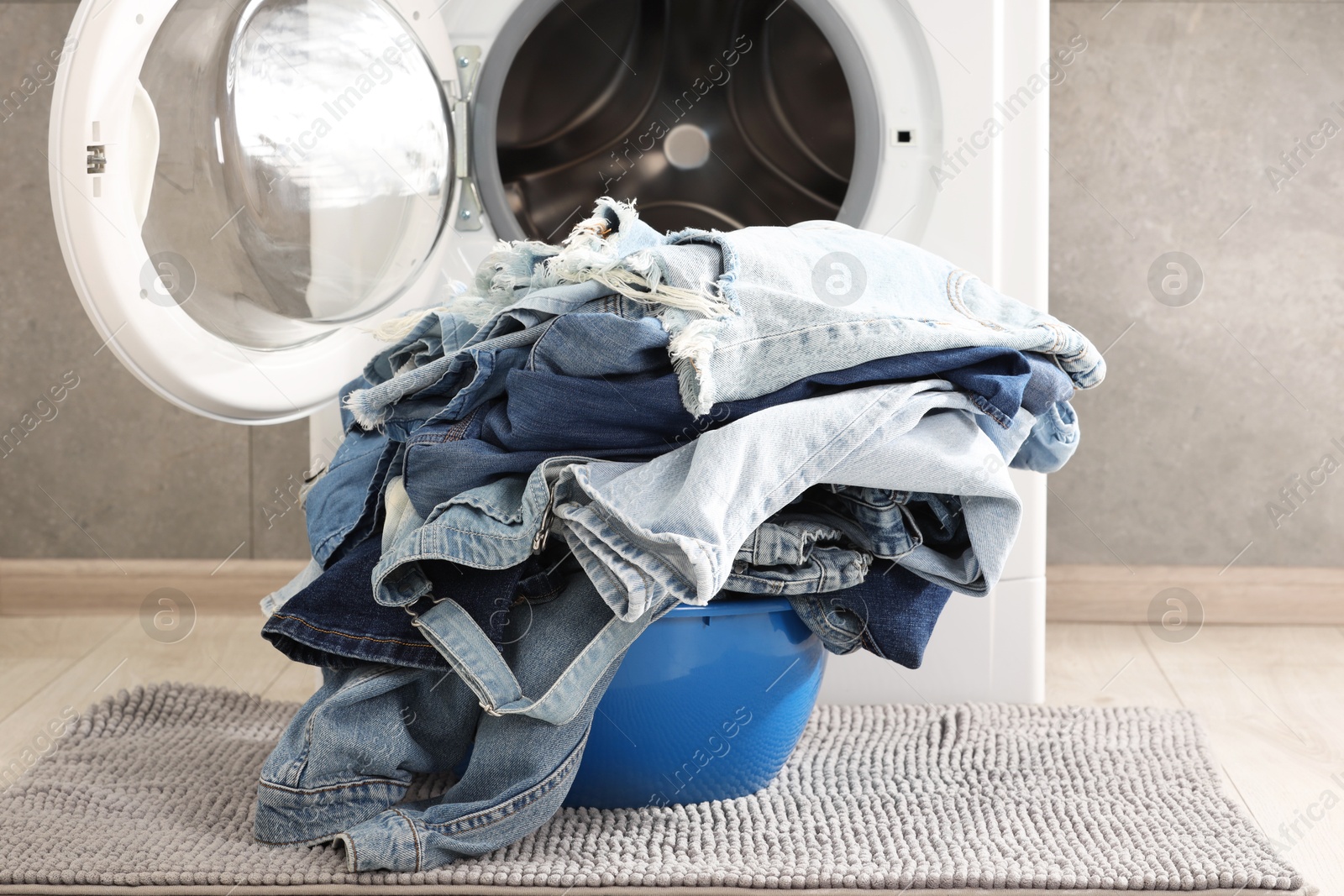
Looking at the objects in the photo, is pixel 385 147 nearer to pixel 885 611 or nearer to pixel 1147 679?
pixel 885 611

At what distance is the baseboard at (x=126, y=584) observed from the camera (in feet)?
5.77

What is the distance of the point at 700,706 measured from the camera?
3.27 feet

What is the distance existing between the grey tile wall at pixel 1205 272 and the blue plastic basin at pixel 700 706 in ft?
2.90

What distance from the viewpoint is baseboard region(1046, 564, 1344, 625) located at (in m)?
1.73

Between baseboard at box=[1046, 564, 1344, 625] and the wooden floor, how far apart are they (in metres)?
0.02

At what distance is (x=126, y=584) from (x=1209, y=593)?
1574mm

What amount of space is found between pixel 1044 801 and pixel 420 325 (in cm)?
70

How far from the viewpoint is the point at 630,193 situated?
1388 millimetres

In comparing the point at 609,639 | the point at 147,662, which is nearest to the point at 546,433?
the point at 609,639

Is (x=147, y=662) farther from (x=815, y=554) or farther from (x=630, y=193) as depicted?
(x=815, y=554)

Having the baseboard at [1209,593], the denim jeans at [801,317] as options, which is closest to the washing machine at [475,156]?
the denim jeans at [801,317]

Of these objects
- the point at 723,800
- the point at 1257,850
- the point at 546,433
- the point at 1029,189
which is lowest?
the point at 723,800

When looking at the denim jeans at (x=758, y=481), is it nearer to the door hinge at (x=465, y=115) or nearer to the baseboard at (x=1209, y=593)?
the door hinge at (x=465, y=115)

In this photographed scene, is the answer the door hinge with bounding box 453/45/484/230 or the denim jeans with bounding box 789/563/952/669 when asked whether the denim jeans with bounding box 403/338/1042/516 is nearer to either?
the denim jeans with bounding box 789/563/952/669
